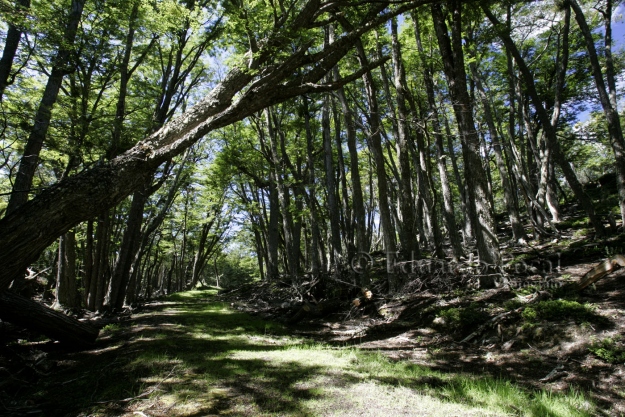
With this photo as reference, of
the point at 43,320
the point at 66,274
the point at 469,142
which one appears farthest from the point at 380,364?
the point at 66,274

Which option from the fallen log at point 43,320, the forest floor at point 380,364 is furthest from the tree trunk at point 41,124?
the forest floor at point 380,364

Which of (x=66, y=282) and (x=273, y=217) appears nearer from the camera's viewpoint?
(x=66, y=282)

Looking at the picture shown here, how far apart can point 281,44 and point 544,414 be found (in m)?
6.46

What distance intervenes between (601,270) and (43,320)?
29.3 feet

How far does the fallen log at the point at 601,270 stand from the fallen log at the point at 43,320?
27.8 feet

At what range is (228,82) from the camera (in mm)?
5418

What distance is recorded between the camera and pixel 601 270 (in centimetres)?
532

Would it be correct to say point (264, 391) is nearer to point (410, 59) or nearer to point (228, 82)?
point (228, 82)

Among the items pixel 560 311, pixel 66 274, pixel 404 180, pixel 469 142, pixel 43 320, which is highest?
pixel 469 142

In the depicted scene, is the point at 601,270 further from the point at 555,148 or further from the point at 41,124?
the point at 41,124

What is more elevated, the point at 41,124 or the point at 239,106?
the point at 41,124

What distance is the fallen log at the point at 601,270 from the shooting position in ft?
17.0

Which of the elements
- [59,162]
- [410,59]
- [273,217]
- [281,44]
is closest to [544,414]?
[281,44]

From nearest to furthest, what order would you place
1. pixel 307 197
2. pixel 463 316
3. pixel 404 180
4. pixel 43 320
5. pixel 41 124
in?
pixel 43 320 < pixel 463 316 < pixel 41 124 < pixel 404 180 < pixel 307 197
